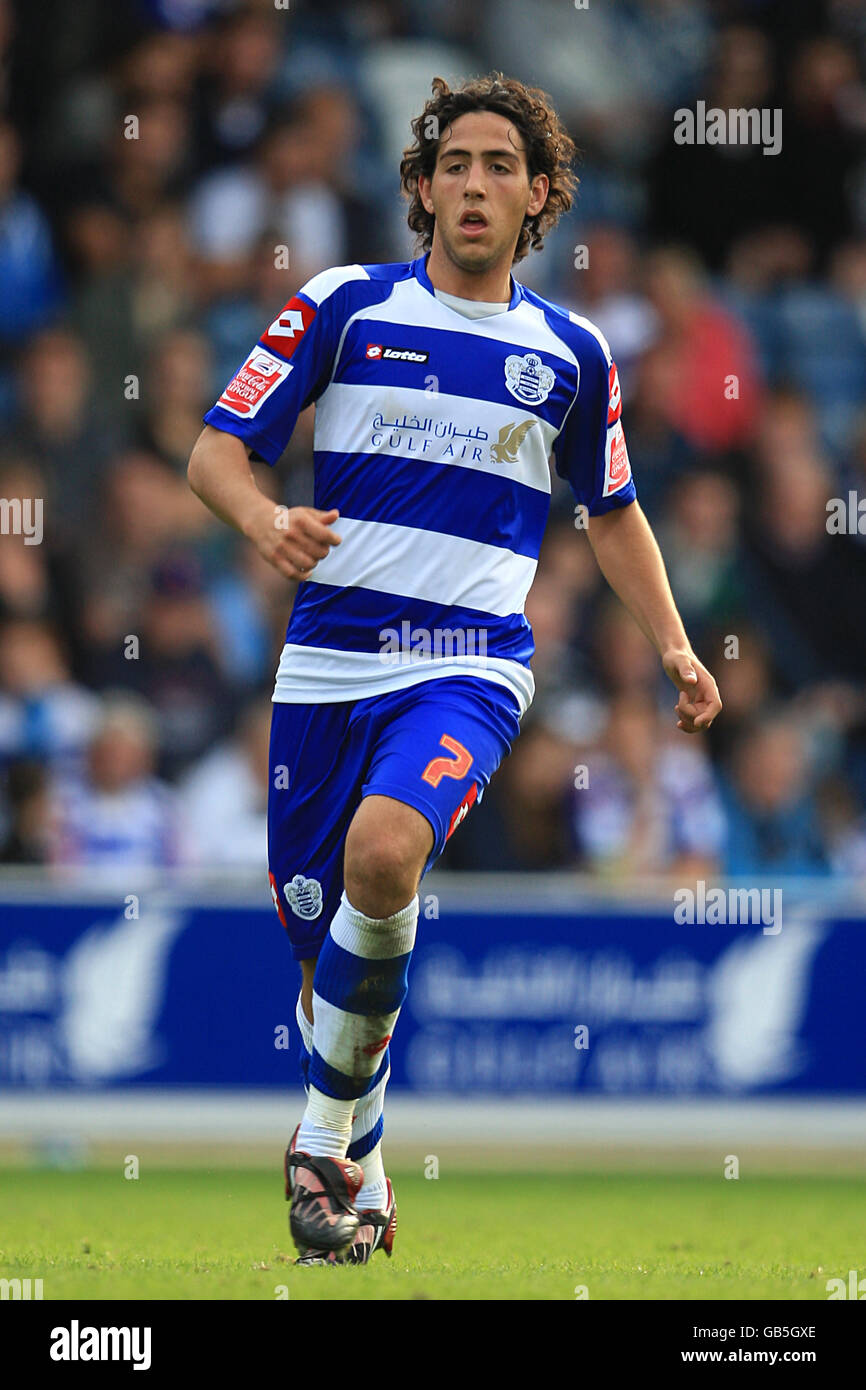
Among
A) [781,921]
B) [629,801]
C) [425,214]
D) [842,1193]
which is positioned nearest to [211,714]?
[629,801]

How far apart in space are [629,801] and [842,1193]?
2630 mm

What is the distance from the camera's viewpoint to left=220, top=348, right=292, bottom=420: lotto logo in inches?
206

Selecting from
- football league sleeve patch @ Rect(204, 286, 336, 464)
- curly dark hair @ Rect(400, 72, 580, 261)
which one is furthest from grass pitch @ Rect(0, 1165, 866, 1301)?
curly dark hair @ Rect(400, 72, 580, 261)

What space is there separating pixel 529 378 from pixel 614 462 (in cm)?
45

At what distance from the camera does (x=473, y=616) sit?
5301 mm

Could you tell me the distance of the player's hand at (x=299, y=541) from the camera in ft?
14.8

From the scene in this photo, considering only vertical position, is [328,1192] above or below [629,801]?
below

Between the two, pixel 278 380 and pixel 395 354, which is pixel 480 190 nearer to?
pixel 395 354

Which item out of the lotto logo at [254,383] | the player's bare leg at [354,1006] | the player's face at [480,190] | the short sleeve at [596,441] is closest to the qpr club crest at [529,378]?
the short sleeve at [596,441]

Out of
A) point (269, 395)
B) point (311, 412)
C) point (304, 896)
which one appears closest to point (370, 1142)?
point (304, 896)

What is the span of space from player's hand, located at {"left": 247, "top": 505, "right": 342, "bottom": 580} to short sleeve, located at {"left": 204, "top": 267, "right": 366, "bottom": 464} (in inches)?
24.1

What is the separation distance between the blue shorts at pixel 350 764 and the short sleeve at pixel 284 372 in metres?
0.71

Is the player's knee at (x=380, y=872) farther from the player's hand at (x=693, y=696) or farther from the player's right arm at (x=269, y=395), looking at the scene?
the player's hand at (x=693, y=696)
